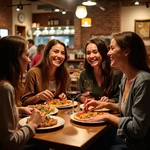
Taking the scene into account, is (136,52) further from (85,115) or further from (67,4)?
(67,4)

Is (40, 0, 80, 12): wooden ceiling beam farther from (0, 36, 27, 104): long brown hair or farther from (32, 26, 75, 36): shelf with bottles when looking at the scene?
(0, 36, 27, 104): long brown hair

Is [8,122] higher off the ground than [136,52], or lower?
lower

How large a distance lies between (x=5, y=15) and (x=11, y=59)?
904cm

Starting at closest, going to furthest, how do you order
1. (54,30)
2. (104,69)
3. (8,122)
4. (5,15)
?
(8,122) → (104,69) → (5,15) → (54,30)

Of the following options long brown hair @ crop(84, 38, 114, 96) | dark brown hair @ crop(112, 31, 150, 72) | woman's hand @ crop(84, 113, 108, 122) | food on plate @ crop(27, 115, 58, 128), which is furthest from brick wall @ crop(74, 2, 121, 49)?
food on plate @ crop(27, 115, 58, 128)

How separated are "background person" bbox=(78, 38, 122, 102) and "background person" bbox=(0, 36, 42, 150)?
1.11m

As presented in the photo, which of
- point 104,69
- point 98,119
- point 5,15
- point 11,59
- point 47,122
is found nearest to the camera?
point 11,59

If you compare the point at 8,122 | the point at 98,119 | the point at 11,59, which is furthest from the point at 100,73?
the point at 8,122

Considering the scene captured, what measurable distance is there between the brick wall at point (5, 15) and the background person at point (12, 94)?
8.78 meters

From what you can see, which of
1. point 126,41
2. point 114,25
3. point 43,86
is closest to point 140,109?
point 126,41

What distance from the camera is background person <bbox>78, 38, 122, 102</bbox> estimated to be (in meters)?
2.54

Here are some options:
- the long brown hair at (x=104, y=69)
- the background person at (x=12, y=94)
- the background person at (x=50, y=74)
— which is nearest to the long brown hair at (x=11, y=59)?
the background person at (x=12, y=94)

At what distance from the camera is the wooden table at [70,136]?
1.36 m

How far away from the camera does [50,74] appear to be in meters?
2.70
